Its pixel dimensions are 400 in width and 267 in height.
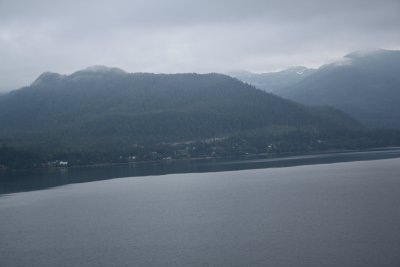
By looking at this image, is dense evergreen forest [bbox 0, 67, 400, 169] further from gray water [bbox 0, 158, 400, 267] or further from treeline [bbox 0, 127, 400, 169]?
gray water [bbox 0, 158, 400, 267]

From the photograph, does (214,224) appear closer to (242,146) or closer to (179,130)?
(242,146)

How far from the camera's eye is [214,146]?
149 metres

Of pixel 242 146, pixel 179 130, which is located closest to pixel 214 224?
pixel 242 146

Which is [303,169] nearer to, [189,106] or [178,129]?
[178,129]

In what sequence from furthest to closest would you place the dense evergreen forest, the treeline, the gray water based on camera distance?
the dense evergreen forest
the treeline
the gray water

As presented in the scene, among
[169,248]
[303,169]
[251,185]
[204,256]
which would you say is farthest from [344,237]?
[303,169]

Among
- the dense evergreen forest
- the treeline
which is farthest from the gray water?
the dense evergreen forest

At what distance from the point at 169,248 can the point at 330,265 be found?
39.0 ft

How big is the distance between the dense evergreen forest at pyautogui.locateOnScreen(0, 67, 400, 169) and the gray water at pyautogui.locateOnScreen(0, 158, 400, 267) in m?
57.9

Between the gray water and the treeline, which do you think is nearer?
the gray water

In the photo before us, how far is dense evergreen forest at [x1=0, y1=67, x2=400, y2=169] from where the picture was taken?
437 feet

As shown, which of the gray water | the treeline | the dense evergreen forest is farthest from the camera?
the dense evergreen forest

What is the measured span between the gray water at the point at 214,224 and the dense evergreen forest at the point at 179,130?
5794 cm

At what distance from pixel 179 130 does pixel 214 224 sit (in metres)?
116
